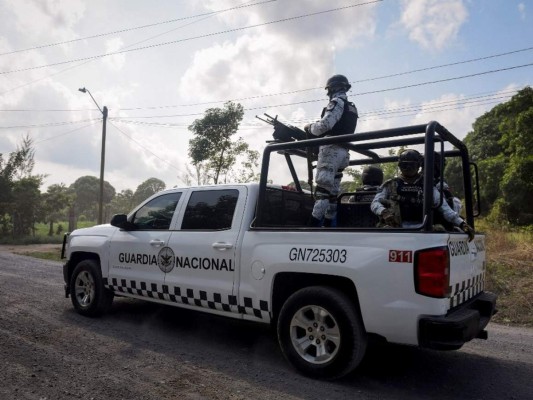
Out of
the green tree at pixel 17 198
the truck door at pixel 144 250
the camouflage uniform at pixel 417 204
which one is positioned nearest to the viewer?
the camouflage uniform at pixel 417 204

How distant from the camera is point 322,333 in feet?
11.5

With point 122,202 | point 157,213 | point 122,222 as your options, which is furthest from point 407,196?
point 122,202

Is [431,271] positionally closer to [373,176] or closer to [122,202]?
[373,176]

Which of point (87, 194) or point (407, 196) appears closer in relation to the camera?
point (407, 196)

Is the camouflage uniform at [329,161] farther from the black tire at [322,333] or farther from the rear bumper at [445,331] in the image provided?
the rear bumper at [445,331]

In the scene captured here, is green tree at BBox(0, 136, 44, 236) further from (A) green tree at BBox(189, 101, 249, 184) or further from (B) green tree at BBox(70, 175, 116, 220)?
(B) green tree at BBox(70, 175, 116, 220)

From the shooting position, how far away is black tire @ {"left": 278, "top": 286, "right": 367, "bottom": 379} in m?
3.31

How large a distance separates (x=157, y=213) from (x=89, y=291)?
59.2 inches

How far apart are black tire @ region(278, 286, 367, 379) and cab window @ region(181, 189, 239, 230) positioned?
1.20 meters

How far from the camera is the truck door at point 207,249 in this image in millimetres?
4180

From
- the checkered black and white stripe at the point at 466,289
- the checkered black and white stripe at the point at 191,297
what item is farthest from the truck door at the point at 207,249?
the checkered black and white stripe at the point at 466,289

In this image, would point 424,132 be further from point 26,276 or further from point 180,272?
point 26,276

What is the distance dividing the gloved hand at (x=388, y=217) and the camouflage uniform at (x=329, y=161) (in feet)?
2.39

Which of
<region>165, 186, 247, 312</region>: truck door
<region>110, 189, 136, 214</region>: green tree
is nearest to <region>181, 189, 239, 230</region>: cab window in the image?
<region>165, 186, 247, 312</region>: truck door
